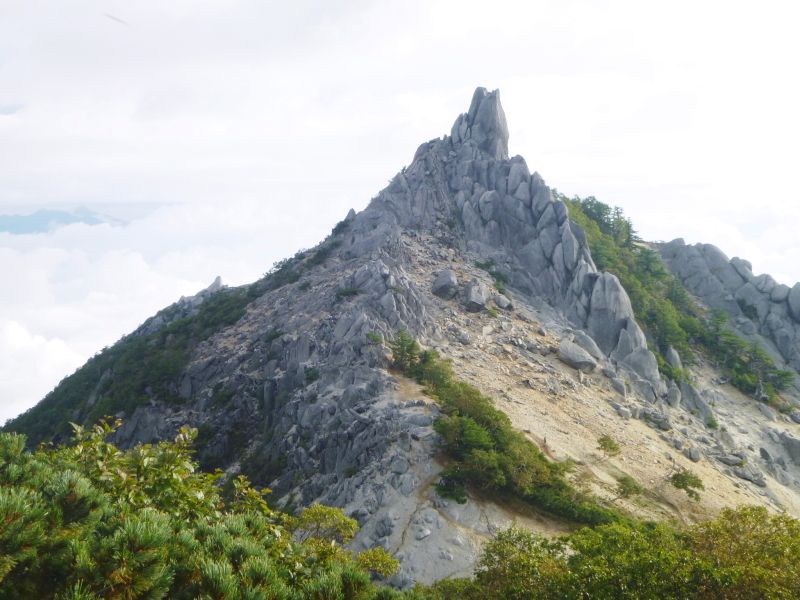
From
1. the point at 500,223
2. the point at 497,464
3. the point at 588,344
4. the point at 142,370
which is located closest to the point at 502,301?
the point at 588,344

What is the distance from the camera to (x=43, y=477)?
11.5 meters

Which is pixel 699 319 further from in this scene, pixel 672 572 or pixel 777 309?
pixel 672 572

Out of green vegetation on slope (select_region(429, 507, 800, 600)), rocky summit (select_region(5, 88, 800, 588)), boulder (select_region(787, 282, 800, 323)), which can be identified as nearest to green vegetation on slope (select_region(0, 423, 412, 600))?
green vegetation on slope (select_region(429, 507, 800, 600))

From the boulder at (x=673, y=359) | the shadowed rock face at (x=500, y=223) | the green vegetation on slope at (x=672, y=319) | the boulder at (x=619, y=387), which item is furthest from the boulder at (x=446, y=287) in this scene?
the boulder at (x=673, y=359)

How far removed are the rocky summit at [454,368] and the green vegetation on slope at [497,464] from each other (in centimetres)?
73

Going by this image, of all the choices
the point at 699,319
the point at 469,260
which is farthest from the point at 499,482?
the point at 699,319

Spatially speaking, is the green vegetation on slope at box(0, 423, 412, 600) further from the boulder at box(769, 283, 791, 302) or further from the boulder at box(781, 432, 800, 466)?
the boulder at box(769, 283, 791, 302)

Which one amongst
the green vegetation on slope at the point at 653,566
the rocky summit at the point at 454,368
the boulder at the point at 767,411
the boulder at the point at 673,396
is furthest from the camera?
the boulder at the point at 767,411

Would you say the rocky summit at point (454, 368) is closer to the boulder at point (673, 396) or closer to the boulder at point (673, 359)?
the boulder at point (673, 359)

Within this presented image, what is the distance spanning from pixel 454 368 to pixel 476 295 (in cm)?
1141

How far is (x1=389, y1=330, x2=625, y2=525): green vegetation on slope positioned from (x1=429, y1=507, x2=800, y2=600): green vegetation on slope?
8.09m

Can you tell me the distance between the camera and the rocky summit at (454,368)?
102ft

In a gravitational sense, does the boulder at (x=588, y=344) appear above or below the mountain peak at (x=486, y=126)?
below

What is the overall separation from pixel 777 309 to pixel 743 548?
188 feet
